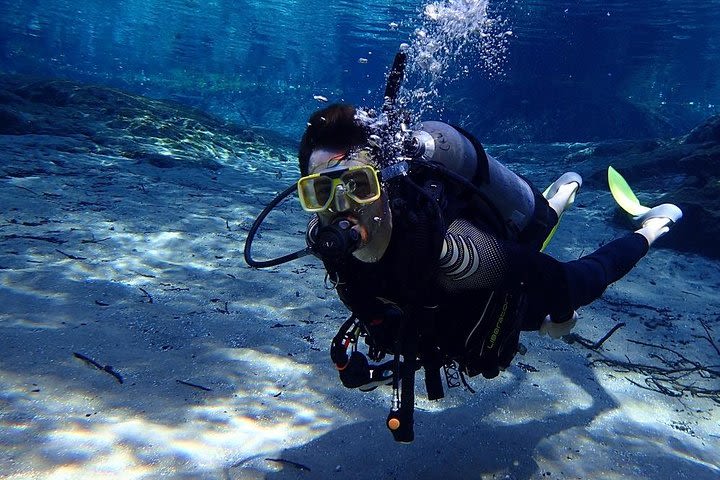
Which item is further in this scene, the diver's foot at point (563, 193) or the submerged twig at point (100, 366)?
the diver's foot at point (563, 193)

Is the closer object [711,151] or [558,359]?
[558,359]

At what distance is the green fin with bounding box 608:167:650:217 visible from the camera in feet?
16.2

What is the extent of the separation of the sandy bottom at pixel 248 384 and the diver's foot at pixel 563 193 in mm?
1505

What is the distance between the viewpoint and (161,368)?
301 centimetres

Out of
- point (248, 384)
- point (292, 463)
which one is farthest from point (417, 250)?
point (248, 384)

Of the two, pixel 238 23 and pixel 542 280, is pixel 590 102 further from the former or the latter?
pixel 238 23

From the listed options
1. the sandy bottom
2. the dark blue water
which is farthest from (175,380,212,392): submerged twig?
the dark blue water

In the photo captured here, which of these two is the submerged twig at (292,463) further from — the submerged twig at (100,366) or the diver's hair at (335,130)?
the diver's hair at (335,130)

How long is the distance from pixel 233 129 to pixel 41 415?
1609cm

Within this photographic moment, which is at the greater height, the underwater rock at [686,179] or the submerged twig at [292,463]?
the underwater rock at [686,179]

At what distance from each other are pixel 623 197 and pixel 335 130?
4.44 metres

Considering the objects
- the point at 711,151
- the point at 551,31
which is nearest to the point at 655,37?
the point at 551,31

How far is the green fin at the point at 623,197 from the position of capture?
4941 millimetres

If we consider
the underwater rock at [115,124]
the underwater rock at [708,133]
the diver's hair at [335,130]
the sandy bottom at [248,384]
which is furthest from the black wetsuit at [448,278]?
the underwater rock at [708,133]
